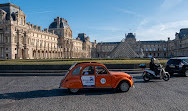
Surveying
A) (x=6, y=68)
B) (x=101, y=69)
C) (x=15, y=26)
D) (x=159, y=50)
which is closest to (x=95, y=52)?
(x=159, y=50)

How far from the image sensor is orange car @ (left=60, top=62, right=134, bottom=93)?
23.9 feet

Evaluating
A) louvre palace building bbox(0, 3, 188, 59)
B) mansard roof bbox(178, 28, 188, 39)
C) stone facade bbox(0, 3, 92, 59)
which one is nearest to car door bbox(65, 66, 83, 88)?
louvre palace building bbox(0, 3, 188, 59)

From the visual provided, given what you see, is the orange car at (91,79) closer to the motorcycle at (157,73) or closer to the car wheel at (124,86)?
the car wheel at (124,86)

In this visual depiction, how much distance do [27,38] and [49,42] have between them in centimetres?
1880

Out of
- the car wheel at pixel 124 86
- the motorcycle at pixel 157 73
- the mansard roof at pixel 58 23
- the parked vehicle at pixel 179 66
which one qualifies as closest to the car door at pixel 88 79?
the car wheel at pixel 124 86

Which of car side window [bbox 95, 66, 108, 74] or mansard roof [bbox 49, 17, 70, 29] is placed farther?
mansard roof [bbox 49, 17, 70, 29]

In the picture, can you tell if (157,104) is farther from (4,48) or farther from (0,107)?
(4,48)

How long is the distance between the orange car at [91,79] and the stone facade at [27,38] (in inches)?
1598

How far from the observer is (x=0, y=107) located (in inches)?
216

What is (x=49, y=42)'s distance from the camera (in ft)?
217

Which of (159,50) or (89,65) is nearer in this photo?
(89,65)

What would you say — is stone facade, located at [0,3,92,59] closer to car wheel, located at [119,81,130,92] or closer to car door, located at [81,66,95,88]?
car door, located at [81,66,95,88]

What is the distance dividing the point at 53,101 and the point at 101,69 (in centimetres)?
279

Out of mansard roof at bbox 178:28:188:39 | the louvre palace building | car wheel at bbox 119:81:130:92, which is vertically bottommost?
car wheel at bbox 119:81:130:92
